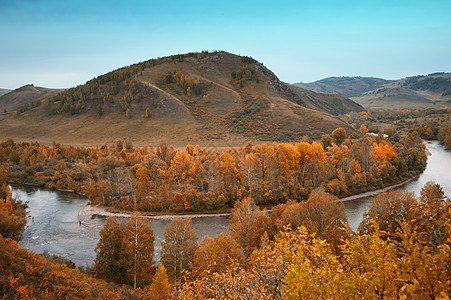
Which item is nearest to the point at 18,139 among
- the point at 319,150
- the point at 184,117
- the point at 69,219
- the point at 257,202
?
the point at 184,117

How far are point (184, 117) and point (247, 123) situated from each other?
3025 cm

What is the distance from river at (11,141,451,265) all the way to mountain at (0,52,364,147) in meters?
51.4

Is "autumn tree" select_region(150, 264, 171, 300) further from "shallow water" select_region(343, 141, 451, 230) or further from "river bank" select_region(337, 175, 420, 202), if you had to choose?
"river bank" select_region(337, 175, 420, 202)

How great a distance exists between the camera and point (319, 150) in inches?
2295

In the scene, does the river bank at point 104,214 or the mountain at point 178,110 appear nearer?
the river bank at point 104,214

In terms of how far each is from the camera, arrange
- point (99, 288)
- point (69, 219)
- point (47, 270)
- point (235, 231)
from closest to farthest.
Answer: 1. point (47, 270)
2. point (99, 288)
3. point (235, 231)
4. point (69, 219)

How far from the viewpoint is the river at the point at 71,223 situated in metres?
35.4

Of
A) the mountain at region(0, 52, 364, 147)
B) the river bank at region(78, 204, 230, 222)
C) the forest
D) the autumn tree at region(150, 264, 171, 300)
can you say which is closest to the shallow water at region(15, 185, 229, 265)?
the river bank at region(78, 204, 230, 222)

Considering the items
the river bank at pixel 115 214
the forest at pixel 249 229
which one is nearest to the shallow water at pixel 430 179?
the river bank at pixel 115 214

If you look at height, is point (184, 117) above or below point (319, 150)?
above

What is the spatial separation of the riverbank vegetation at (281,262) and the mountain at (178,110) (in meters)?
80.4

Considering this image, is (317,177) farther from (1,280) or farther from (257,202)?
(1,280)

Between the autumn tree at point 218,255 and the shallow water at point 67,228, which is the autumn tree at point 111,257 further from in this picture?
the autumn tree at point 218,255

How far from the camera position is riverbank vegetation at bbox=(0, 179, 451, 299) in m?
4.87
